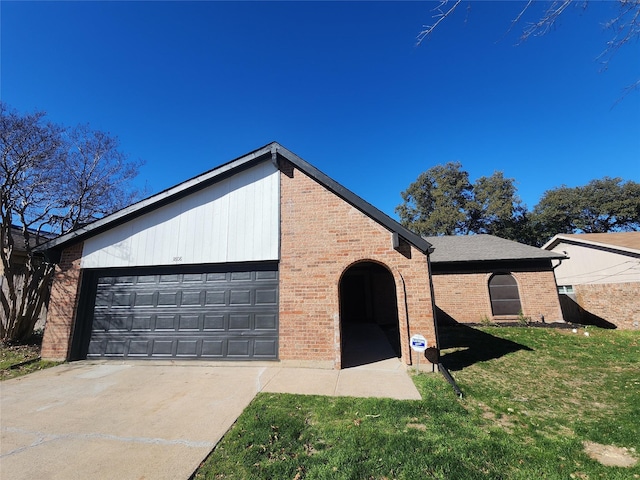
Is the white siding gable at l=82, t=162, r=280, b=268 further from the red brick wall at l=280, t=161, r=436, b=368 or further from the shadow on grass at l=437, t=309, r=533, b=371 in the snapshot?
the shadow on grass at l=437, t=309, r=533, b=371

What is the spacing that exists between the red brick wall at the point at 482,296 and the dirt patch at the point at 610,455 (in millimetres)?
10609

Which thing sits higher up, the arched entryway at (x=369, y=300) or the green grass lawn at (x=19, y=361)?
the arched entryway at (x=369, y=300)

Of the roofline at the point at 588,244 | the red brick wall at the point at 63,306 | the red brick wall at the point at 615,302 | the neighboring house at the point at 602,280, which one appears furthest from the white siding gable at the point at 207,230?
the roofline at the point at 588,244

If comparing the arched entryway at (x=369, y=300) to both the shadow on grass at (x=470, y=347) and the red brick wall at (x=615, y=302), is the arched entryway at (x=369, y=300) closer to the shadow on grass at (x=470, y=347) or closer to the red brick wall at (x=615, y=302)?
the shadow on grass at (x=470, y=347)

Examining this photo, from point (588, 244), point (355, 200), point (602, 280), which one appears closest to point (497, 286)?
point (602, 280)

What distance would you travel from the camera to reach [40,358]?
7621mm

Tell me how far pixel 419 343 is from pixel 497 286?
990 centimetres

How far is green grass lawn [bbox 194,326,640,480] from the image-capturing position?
296cm

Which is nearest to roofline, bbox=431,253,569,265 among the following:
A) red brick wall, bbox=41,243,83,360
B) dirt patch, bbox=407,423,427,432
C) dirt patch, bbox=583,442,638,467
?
dirt patch, bbox=583,442,638,467

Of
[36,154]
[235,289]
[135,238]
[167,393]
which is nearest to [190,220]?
[135,238]

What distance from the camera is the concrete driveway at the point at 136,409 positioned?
124 inches

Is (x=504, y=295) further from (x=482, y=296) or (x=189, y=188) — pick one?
(x=189, y=188)

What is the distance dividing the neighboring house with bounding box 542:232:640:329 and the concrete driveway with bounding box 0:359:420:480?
1517 centimetres

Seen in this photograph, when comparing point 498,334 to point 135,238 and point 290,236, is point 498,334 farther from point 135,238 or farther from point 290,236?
point 135,238
